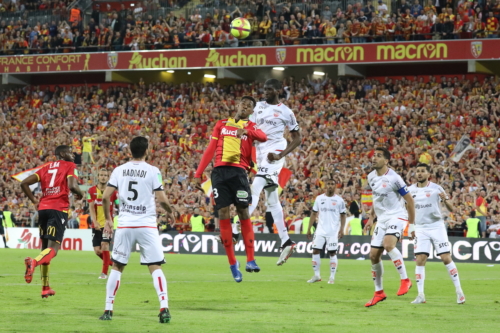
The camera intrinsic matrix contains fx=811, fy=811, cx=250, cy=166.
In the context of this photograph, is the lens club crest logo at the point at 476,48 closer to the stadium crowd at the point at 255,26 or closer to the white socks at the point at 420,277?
the stadium crowd at the point at 255,26

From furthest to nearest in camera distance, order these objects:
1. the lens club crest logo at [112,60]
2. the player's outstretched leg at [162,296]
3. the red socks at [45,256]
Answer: the lens club crest logo at [112,60]
the red socks at [45,256]
the player's outstretched leg at [162,296]

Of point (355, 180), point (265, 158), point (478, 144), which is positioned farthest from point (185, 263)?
point (478, 144)

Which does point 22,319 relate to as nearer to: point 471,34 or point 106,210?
point 106,210

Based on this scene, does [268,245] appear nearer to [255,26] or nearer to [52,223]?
[255,26]

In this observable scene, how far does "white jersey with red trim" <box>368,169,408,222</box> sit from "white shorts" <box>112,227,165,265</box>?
5075 millimetres

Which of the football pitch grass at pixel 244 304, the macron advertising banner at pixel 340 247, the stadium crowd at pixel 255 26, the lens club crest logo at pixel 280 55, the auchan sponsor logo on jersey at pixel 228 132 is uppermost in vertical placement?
the stadium crowd at pixel 255 26

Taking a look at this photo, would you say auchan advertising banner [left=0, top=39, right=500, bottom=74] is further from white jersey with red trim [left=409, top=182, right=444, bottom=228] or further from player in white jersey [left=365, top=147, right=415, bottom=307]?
player in white jersey [left=365, top=147, right=415, bottom=307]

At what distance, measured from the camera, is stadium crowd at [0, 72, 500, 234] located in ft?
98.1

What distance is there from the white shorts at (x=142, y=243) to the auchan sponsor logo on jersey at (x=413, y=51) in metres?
27.6

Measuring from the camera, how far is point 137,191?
9953mm

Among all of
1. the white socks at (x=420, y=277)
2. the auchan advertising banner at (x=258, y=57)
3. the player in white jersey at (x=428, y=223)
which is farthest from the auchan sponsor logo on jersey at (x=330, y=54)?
the white socks at (x=420, y=277)

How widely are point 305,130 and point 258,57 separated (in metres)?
6.53

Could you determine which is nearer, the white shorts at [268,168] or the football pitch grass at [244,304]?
the football pitch grass at [244,304]

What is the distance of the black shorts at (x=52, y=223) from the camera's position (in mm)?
13484
